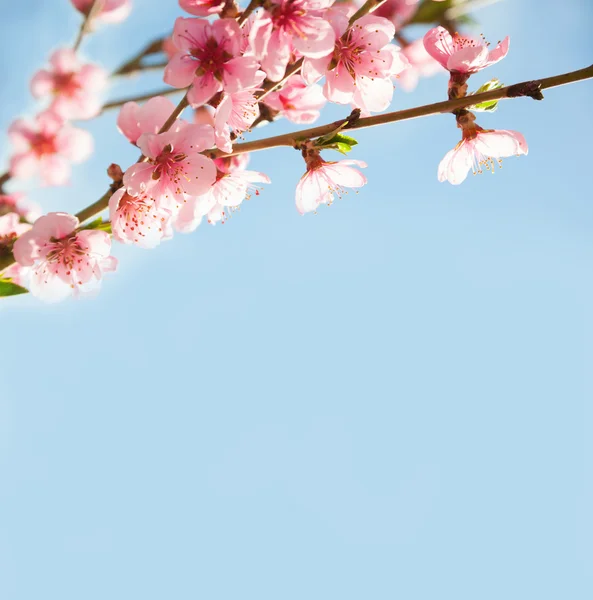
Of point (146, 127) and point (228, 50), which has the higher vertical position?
point (228, 50)

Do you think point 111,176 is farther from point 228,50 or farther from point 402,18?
point 402,18

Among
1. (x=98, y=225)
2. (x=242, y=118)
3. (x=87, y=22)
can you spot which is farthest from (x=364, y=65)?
(x=87, y=22)

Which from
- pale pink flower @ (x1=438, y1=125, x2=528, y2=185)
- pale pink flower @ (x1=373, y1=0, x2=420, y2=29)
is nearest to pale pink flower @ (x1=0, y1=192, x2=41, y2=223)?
pale pink flower @ (x1=438, y1=125, x2=528, y2=185)

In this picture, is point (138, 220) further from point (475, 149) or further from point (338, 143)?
point (475, 149)

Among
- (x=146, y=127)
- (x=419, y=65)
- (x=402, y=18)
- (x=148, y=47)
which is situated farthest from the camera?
(x=419, y=65)

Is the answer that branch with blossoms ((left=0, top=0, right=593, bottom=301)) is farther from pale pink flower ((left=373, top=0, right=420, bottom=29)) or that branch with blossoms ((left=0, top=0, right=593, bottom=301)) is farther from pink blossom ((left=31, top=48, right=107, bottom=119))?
pink blossom ((left=31, top=48, right=107, bottom=119))

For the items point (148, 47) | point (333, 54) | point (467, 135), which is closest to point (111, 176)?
point (333, 54)

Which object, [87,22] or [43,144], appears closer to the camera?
[87,22]
